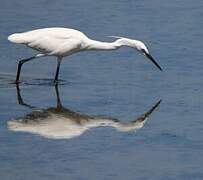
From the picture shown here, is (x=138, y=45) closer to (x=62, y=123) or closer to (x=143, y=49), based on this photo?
(x=143, y=49)

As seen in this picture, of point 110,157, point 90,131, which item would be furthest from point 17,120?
point 110,157

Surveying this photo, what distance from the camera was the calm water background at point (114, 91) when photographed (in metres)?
9.16

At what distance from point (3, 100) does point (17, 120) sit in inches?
36.2

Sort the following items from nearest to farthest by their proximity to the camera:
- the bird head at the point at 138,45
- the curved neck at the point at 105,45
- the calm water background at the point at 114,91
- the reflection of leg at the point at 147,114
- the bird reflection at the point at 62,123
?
the calm water background at the point at 114,91 → the bird reflection at the point at 62,123 → the reflection of leg at the point at 147,114 → the bird head at the point at 138,45 → the curved neck at the point at 105,45

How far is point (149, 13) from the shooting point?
51.0ft

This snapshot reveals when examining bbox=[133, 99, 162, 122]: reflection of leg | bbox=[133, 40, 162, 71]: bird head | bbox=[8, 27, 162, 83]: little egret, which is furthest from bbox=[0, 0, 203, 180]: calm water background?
bbox=[8, 27, 162, 83]: little egret

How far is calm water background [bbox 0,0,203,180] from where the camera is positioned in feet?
30.0

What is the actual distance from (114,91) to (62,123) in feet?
4.66

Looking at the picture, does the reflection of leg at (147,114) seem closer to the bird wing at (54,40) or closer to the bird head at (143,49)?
the bird head at (143,49)

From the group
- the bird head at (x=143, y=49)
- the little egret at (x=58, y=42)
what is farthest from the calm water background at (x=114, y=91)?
the little egret at (x=58, y=42)

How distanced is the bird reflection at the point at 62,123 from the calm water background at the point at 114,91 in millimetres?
110

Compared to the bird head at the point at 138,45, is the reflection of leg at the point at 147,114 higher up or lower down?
lower down

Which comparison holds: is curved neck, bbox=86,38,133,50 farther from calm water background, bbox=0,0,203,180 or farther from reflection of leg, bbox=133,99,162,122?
reflection of leg, bbox=133,99,162,122

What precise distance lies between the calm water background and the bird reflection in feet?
0.36
